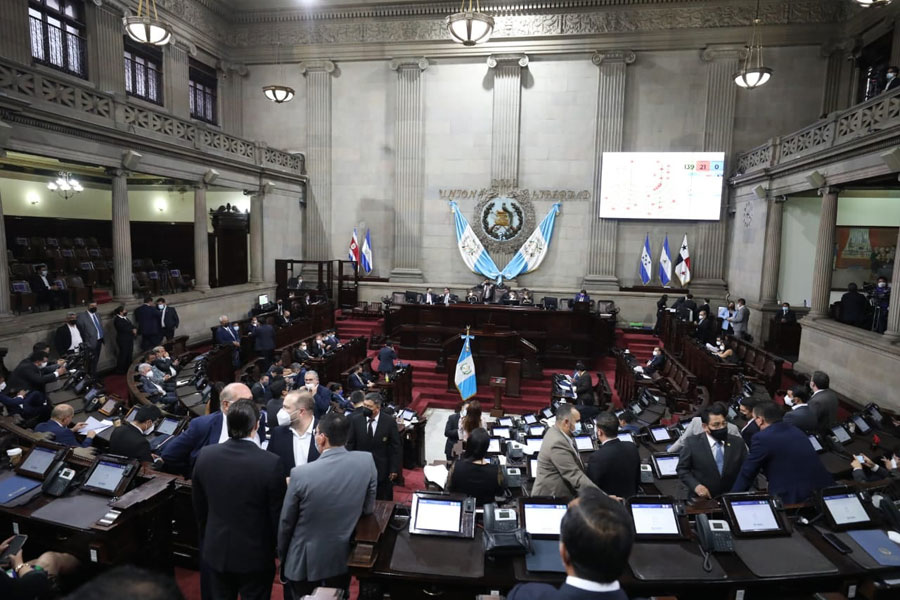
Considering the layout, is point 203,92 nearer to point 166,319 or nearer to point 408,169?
point 408,169

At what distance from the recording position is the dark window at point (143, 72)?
1434cm

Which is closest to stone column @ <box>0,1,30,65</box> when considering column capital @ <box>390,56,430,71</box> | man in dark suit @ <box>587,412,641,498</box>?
column capital @ <box>390,56,430,71</box>

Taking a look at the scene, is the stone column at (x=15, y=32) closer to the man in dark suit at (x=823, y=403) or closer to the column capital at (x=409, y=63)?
the column capital at (x=409, y=63)

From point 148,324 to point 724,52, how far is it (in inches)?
690

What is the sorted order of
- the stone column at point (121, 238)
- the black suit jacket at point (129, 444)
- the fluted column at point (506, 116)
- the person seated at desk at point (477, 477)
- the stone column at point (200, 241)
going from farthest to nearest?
1. the fluted column at point (506, 116)
2. the stone column at point (200, 241)
3. the stone column at point (121, 238)
4. the black suit jacket at point (129, 444)
5. the person seated at desk at point (477, 477)

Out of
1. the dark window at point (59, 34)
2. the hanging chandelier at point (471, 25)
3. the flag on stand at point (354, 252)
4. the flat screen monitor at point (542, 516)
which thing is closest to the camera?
the flat screen monitor at point (542, 516)

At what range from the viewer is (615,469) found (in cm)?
365

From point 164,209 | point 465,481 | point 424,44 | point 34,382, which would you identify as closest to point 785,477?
point 465,481

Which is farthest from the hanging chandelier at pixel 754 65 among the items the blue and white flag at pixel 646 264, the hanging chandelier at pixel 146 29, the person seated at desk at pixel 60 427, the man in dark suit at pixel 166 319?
the man in dark suit at pixel 166 319

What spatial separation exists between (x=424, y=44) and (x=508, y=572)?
17492mm

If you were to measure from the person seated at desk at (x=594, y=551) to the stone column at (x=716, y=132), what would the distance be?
632 inches

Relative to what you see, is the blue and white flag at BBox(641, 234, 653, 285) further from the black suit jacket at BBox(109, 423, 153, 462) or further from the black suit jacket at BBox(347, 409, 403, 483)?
the black suit jacket at BBox(109, 423, 153, 462)

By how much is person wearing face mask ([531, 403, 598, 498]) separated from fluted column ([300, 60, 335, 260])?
15.6m

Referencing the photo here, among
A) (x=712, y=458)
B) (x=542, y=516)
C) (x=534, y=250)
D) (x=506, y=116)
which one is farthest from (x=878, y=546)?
(x=506, y=116)
